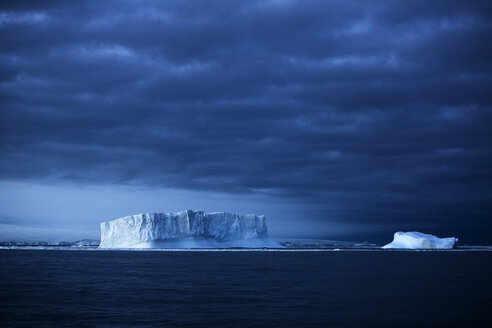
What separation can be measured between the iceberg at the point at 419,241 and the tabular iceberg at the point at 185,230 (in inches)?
1052

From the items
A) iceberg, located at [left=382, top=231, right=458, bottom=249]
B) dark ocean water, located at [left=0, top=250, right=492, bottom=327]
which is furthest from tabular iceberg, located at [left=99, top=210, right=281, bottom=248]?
dark ocean water, located at [left=0, top=250, right=492, bottom=327]

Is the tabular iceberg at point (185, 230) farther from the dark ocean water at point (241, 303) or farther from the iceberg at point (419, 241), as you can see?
the dark ocean water at point (241, 303)

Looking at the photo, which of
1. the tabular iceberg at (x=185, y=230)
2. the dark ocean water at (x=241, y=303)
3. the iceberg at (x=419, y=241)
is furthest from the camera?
the iceberg at (x=419, y=241)

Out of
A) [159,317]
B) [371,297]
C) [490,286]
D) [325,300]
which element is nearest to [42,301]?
[159,317]

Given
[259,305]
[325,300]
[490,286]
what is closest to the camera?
[259,305]

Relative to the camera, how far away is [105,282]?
792 inches

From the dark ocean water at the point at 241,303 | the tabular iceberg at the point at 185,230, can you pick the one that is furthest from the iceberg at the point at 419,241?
the dark ocean water at the point at 241,303

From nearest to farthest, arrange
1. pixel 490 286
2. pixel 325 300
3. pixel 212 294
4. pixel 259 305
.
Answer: pixel 259 305
pixel 325 300
pixel 212 294
pixel 490 286

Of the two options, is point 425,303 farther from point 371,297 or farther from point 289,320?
point 289,320

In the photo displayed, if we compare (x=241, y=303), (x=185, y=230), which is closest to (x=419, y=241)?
(x=185, y=230)

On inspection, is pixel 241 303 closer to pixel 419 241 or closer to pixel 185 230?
pixel 185 230

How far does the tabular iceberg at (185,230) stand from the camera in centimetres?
6612

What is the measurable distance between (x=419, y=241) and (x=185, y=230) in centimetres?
4198

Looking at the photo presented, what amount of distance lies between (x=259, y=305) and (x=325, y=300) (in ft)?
8.01
